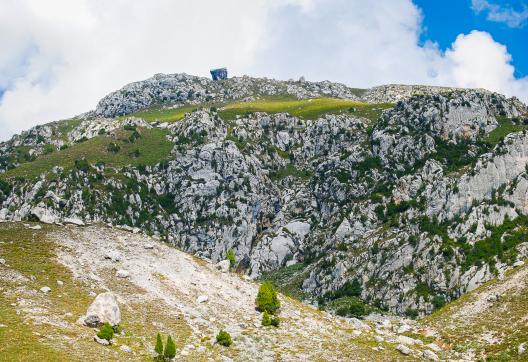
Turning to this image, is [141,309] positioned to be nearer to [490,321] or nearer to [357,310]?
[490,321]

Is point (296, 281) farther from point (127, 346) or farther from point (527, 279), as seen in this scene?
point (127, 346)

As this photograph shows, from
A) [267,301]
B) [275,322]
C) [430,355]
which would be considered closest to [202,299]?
[267,301]

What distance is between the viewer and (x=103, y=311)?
4188 cm

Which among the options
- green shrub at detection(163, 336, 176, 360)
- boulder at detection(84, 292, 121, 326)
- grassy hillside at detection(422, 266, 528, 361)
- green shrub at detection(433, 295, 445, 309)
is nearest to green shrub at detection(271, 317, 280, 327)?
green shrub at detection(163, 336, 176, 360)

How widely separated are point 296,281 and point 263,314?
12334 centimetres

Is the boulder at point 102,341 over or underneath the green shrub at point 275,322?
underneath

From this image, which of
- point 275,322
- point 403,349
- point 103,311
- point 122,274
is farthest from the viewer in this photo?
point 122,274

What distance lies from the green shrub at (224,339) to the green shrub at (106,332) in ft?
29.9

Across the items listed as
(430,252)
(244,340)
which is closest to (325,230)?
(430,252)

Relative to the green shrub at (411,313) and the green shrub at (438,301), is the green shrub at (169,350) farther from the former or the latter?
the green shrub at (438,301)

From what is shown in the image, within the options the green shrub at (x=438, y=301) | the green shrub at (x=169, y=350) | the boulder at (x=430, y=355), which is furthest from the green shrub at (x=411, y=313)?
the green shrub at (x=169, y=350)

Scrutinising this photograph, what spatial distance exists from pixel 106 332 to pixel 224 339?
1004cm

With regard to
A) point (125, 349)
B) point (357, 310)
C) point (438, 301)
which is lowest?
point (357, 310)

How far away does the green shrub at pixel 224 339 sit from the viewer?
4303cm
